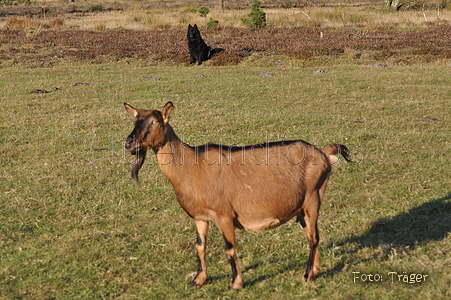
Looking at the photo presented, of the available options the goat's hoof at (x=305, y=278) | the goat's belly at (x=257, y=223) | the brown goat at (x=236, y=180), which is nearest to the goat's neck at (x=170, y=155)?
the brown goat at (x=236, y=180)

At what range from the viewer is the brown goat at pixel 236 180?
5.65 meters

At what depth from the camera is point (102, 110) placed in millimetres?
16328

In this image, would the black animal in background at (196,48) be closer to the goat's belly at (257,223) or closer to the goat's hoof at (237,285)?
the goat's belly at (257,223)

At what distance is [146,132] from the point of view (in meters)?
5.40

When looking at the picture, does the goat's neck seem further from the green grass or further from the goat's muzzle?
the green grass

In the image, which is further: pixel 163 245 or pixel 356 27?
pixel 356 27

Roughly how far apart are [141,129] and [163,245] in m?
2.50

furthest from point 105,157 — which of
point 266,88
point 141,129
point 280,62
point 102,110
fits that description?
point 280,62

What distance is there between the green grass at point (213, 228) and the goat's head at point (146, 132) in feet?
5.67

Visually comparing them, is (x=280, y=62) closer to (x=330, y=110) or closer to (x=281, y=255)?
(x=330, y=110)

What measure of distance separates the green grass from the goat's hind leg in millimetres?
139

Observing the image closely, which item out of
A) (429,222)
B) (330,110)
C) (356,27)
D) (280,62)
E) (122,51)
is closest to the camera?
(429,222)

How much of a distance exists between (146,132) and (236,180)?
118 cm

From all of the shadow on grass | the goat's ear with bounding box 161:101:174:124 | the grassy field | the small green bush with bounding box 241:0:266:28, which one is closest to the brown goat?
the goat's ear with bounding box 161:101:174:124
